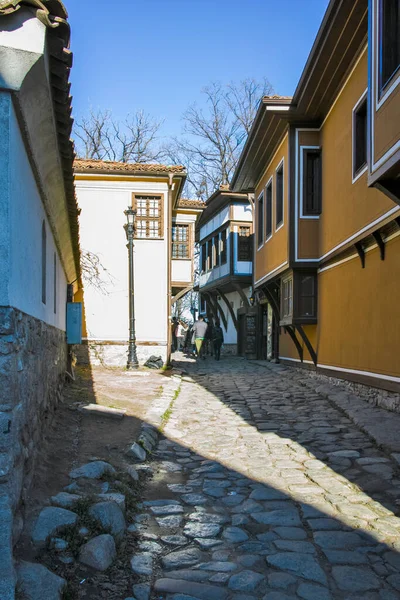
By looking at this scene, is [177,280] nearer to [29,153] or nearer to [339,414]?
[339,414]

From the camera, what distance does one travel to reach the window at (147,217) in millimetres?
16094

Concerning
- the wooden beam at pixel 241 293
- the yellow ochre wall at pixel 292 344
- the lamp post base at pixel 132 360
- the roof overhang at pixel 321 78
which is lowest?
the lamp post base at pixel 132 360

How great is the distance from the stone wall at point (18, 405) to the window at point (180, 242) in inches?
577

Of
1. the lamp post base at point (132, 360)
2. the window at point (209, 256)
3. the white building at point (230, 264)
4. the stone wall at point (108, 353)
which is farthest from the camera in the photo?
the window at point (209, 256)

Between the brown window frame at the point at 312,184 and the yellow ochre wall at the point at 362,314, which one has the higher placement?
the brown window frame at the point at 312,184

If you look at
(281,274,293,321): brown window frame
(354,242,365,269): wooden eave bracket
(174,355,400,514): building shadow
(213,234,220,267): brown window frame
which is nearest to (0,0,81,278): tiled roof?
(174,355,400,514): building shadow

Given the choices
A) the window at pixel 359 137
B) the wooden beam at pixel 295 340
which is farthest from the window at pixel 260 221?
the window at pixel 359 137

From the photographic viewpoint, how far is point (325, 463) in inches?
231

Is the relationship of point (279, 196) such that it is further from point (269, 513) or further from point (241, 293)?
point (269, 513)

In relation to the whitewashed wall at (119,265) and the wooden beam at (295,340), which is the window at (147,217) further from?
the wooden beam at (295,340)

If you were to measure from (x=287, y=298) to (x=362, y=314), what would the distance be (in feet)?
12.9

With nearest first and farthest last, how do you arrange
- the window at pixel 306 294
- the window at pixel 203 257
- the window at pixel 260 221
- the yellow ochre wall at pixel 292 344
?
Result: the window at pixel 306 294
the yellow ochre wall at pixel 292 344
the window at pixel 260 221
the window at pixel 203 257

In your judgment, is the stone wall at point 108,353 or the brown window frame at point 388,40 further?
the stone wall at point 108,353

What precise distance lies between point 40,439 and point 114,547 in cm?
152
